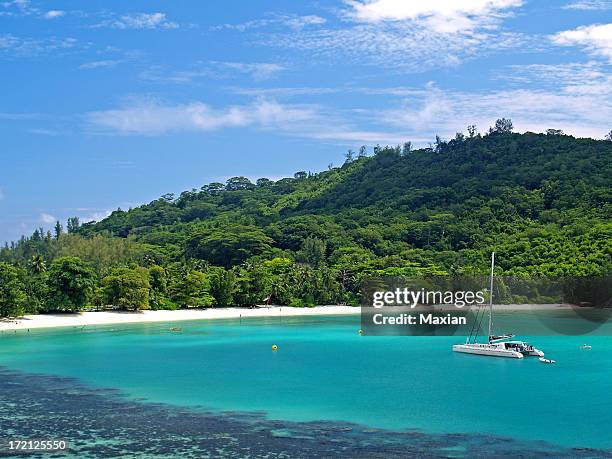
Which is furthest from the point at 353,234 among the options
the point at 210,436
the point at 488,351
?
the point at 210,436

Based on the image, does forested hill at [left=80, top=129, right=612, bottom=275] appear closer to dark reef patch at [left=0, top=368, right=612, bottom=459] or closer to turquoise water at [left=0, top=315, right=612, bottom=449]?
turquoise water at [left=0, top=315, right=612, bottom=449]

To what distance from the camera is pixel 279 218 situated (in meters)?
156

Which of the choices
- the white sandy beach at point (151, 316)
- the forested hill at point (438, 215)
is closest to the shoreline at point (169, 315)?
the white sandy beach at point (151, 316)

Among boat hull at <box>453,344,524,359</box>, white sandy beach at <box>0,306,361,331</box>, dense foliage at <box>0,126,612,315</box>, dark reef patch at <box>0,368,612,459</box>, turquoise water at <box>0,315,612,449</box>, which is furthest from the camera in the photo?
dense foliage at <box>0,126,612,315</box>

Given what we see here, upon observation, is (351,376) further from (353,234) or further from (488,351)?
(353,234)

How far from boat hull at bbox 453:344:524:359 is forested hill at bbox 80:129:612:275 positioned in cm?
4782

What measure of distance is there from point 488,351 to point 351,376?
12.0m

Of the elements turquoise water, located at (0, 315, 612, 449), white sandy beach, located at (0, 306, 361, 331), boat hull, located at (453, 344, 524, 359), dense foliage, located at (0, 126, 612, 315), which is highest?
dense foliage, located at (0, 126, 612, 315)

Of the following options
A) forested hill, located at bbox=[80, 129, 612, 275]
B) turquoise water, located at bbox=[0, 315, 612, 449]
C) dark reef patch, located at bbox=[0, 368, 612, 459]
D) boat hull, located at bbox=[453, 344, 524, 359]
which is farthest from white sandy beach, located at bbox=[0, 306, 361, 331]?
boat hull, located at bbox=[453, 344, 524, 359]

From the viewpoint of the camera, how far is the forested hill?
105 metres

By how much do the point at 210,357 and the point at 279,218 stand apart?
111 meters

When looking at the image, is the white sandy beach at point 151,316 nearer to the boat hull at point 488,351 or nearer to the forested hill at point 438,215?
the forested hill at point 438,215

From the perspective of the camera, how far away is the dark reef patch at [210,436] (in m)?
21.8

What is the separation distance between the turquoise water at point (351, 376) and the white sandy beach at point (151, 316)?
2888mm
